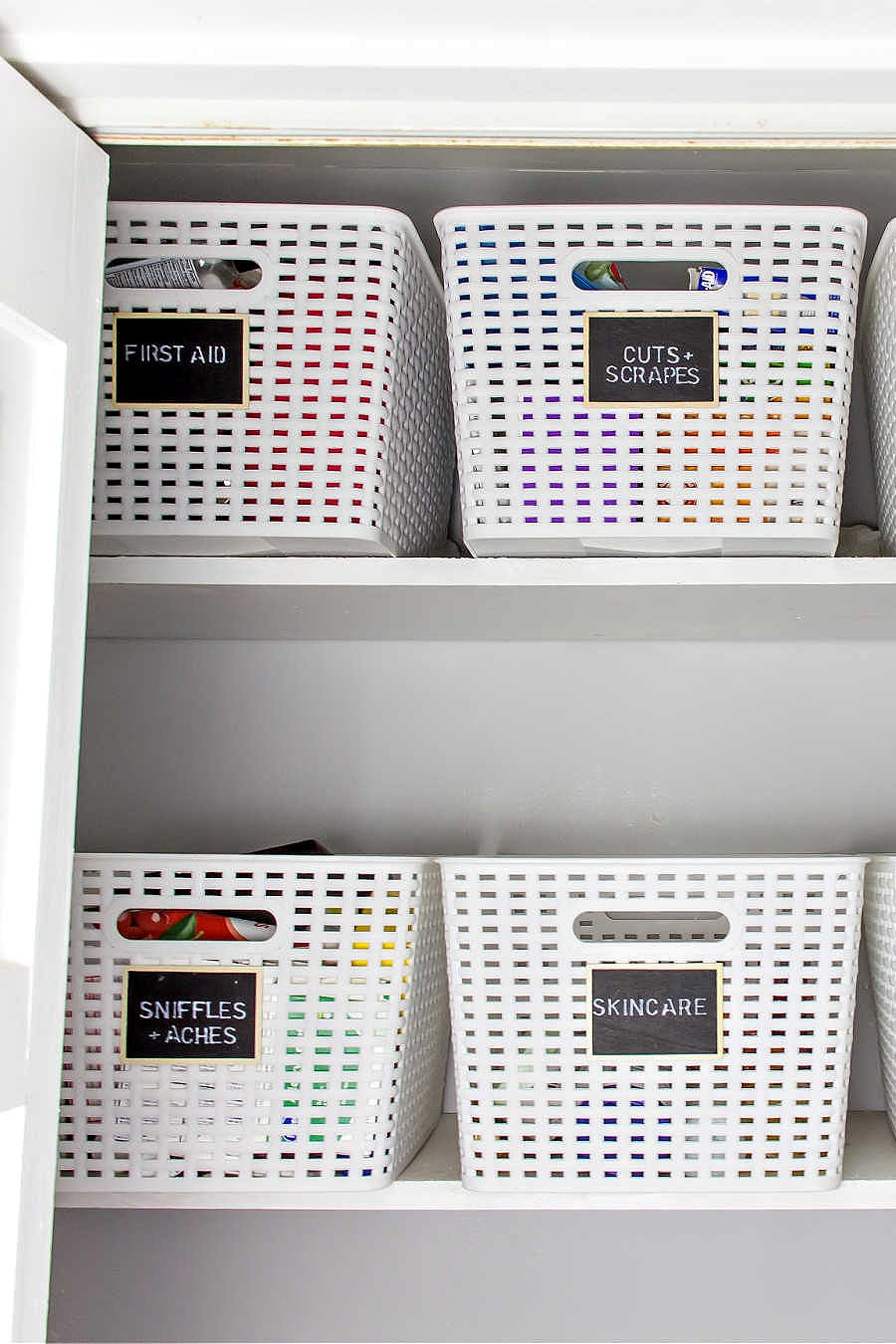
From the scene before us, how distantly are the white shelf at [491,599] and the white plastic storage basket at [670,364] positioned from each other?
0.04 m

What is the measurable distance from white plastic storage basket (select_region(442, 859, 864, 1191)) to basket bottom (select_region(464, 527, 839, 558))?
270mm

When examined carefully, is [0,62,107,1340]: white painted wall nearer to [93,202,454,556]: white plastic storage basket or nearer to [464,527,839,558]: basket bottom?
[93,202,454,556]: white plastic storage basket

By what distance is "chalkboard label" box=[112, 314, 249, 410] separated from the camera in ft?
3.50

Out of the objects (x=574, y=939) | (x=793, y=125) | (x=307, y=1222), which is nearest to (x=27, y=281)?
(x=793, y=125)

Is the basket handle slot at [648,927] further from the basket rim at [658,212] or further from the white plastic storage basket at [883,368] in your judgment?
the basket rim at [658,212]

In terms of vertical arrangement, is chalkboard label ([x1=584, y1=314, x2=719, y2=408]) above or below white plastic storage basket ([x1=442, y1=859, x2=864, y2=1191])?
above

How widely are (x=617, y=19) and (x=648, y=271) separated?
594 mm

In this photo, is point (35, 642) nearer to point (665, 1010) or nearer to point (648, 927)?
point (665, 1010)

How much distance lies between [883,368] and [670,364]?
286mm

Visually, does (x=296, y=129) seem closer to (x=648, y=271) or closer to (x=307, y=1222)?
(x=648, y=271)

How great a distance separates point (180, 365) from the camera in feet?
3.51

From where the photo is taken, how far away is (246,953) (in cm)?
106

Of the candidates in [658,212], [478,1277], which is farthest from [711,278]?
[478,1277]

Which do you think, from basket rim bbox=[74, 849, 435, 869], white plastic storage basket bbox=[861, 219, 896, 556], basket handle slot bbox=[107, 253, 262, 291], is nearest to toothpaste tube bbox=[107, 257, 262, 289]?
basket handle slot bbox=[107, 253, 262, 291]
